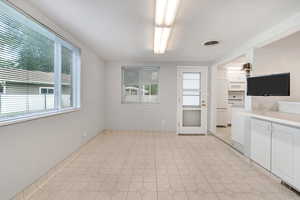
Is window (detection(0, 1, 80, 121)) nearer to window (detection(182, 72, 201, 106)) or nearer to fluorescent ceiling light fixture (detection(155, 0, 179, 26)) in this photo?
fluorescent ceiling light fixture (detection(155, 0, 179, 26))

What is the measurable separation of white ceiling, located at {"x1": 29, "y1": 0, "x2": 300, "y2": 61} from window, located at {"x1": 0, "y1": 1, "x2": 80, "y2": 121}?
36cm

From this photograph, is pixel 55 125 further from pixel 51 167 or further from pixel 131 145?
pixel 131 145

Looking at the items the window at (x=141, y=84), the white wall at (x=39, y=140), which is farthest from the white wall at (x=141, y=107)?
the white wall at (x=39, y=140)

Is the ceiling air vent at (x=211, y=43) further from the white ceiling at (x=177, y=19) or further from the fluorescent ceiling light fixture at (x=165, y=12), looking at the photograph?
the fluorescent ceiling light fixture at (x=165, y=12)

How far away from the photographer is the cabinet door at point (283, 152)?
207 cm

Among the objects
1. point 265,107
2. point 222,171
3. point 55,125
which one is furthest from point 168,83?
point 55,125

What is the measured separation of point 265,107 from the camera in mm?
3203

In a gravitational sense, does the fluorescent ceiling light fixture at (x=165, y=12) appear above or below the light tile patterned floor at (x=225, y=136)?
above

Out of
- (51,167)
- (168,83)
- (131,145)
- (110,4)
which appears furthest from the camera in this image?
(168,83)

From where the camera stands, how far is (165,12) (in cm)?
217

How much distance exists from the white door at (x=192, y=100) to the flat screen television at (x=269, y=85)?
2.22m

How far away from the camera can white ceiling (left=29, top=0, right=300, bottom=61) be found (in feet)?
6.79

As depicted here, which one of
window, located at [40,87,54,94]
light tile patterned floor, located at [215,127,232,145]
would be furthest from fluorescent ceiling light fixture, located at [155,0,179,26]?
light tile patterned floor, located at [215,127,232,145]

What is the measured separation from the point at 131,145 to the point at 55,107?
1999 millimetres
